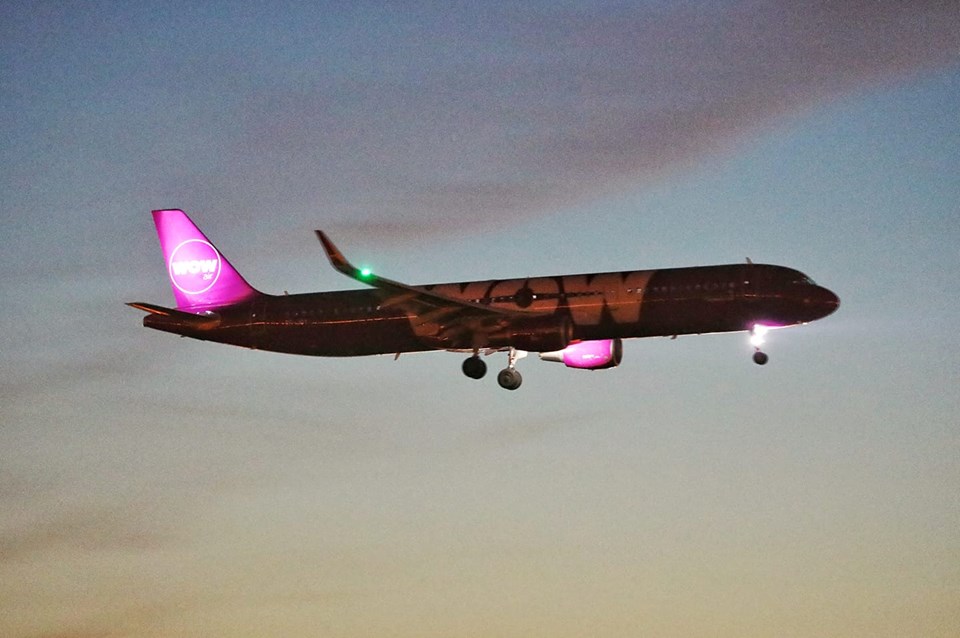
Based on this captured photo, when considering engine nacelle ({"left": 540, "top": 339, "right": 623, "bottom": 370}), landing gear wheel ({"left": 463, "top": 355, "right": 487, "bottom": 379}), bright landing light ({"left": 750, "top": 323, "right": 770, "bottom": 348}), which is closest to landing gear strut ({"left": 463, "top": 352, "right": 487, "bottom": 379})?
landing gear wheel ({"left": 463, "top": 355, "right": 487, "bottom": 379})

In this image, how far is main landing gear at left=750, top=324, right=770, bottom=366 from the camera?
6034 centimetres

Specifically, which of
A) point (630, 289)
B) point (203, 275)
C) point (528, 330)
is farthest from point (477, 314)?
point (203, 275)

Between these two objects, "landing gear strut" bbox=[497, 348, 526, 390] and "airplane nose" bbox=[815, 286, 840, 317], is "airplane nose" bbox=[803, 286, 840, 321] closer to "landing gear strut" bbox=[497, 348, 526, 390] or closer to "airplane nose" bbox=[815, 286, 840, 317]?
"airplane nose" bbox=[815, 286, 840, 317]

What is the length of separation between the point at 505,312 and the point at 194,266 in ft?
60.9

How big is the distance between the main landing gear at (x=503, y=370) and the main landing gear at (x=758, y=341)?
10150mm

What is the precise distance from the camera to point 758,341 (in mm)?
60781

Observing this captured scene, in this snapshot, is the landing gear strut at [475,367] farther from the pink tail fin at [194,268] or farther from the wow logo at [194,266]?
the wow logo at [194,266]

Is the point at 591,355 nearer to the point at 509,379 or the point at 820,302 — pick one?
the point at 509,379

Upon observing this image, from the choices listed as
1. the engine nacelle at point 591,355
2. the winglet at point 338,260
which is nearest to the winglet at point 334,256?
the winglet at point 338,260

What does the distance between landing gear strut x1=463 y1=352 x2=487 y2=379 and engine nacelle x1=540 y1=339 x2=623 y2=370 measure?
3.27 metres

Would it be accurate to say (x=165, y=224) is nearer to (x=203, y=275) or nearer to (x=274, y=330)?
(x=203, y=275)

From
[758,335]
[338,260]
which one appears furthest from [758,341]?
[338,260]

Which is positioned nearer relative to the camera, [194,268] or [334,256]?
[334,256]

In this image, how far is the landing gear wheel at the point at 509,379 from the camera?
63.9 metres
